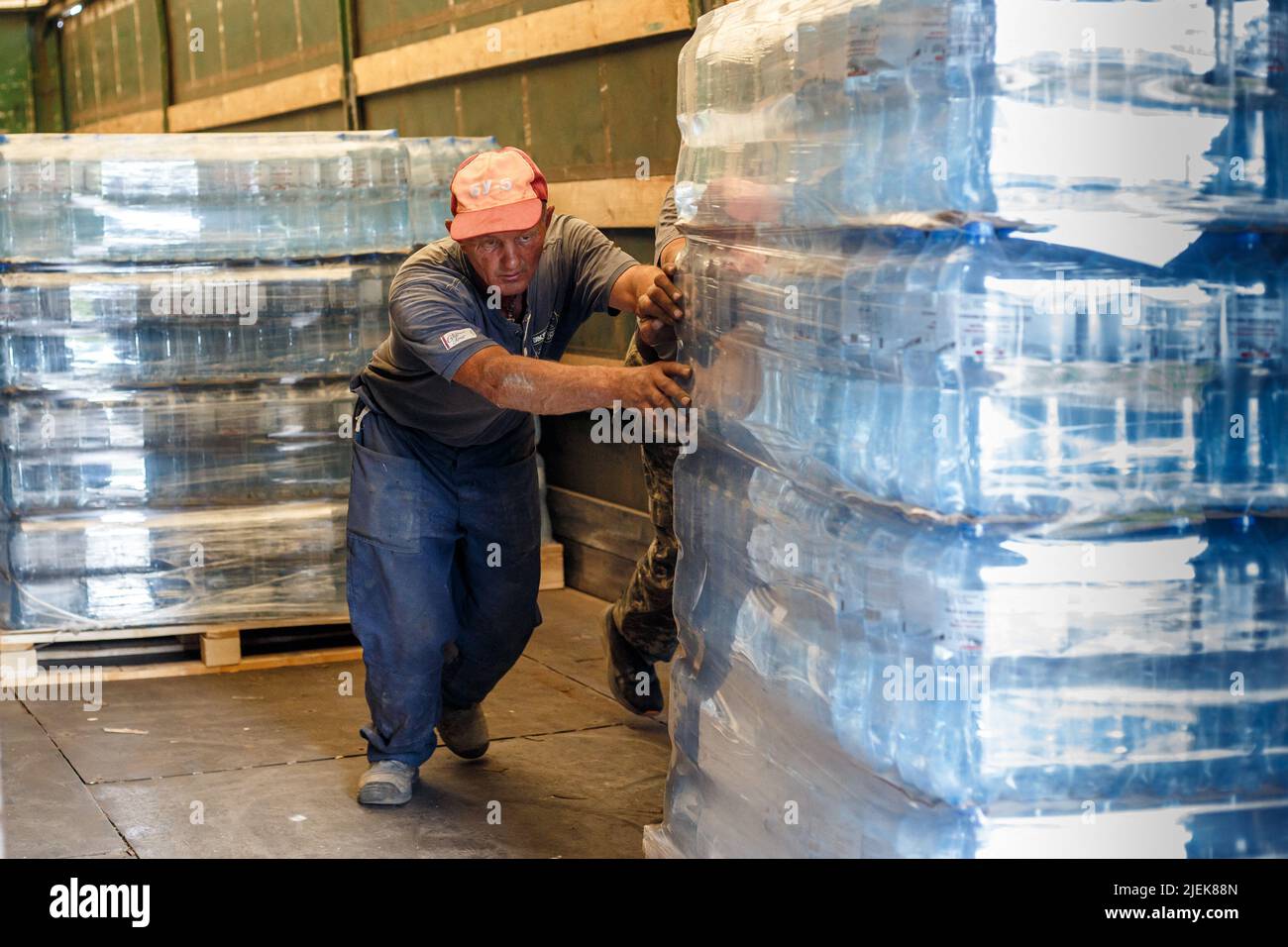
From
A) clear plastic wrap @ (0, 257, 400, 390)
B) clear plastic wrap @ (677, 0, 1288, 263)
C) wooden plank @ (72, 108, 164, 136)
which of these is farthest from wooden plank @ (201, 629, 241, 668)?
wooden plank @ (72, 108, 164, 136)

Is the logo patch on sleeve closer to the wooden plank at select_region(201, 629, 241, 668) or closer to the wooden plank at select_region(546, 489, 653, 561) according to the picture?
the wooden plank at select_region(201, 629, 241, 668)

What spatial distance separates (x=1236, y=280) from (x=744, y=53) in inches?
38.9

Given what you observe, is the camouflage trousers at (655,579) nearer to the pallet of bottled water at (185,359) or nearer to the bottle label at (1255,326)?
the pallet of bottled water at (185,359)

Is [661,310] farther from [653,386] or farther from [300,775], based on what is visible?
[300,775]

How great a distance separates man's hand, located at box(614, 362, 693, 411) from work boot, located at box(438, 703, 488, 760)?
172 cm

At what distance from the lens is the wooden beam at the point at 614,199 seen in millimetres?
6062

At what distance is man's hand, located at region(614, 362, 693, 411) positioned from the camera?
3.07m

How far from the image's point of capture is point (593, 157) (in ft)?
21.9

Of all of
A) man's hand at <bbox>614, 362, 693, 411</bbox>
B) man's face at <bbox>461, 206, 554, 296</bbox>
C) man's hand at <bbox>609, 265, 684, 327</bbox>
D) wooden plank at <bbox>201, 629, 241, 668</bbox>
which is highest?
man's face at <bbox>461, 206, 554, 296</bbox>

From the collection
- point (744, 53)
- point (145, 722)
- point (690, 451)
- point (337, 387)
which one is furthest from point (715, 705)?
point (337, 387)

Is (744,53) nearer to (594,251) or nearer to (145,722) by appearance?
(594,251)

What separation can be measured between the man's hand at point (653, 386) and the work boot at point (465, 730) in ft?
5.64

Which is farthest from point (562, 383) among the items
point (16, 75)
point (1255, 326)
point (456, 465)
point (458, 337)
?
point (16, 75)

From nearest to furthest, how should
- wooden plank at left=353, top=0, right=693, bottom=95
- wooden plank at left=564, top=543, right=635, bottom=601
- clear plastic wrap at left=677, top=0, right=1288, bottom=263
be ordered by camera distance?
1. clear plastic wrap at left=677, top=0, right=1288, bottom=263
2. wooden plank at left=353, top=0, right=693, bottom=95
3. wooden plank at left=564, top=543, right=635, bottom=601
